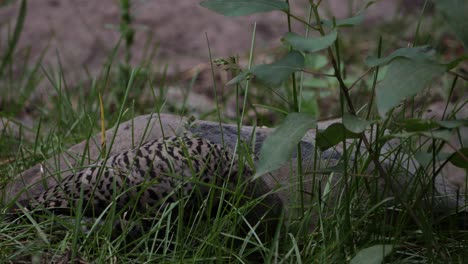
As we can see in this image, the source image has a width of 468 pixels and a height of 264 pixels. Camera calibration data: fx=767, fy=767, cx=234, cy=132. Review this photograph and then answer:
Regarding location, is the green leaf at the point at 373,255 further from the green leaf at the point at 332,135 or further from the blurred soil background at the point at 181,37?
the blurred soil background at the point at 181,37

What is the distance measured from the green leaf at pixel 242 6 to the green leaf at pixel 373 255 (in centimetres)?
60

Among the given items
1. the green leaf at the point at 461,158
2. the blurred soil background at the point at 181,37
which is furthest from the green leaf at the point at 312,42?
the blurred soil background at the point at 181,37

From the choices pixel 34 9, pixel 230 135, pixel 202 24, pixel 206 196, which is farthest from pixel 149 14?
pixel 206 196

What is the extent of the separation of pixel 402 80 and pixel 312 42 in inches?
8.2

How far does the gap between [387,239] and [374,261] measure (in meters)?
0.34

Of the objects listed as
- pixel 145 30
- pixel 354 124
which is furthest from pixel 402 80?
pixel 145 30

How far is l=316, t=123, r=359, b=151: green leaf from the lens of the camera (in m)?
1.88

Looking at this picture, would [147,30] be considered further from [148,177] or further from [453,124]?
[453,124]

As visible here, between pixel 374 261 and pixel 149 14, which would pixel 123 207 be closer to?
pixel 374 261

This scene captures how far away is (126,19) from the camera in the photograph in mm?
3938

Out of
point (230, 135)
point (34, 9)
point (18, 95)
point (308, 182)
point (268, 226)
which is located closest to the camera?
point (268, 226)

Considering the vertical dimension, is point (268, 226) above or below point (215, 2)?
below

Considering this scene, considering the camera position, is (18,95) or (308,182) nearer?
(308,182)

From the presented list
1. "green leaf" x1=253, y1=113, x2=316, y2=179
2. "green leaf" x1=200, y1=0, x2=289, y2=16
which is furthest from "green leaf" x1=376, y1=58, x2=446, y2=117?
"green leaf" x1=200, y1=0, x2=289, y2=16
